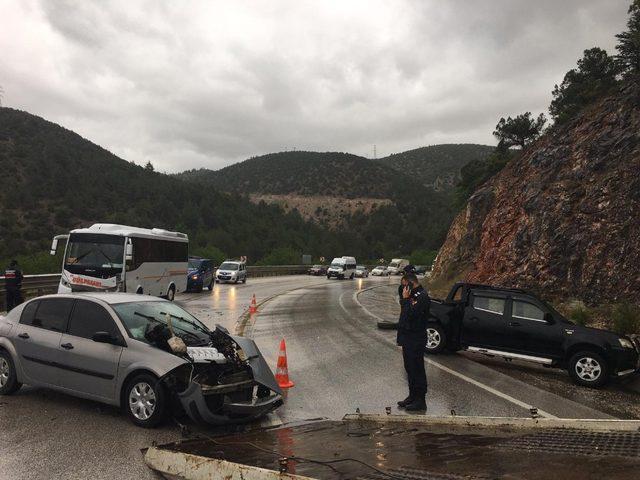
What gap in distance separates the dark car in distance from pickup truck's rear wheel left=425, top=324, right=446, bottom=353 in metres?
19.6

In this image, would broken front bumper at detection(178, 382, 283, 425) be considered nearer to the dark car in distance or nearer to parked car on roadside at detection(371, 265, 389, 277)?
the dark car in distance

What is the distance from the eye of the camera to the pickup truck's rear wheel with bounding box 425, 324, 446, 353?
1160 cm

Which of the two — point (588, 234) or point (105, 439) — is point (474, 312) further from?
point (588, 234)

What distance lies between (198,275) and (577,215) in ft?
64.3

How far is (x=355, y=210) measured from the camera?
147 metres

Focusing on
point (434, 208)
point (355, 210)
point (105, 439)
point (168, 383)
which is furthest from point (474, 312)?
point (355, 210)

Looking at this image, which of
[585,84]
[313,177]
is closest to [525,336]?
[585,84]

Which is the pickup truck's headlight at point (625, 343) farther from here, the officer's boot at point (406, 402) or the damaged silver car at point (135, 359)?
the damaged silver car at point (135, 359)

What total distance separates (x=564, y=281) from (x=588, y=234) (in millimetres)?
1953

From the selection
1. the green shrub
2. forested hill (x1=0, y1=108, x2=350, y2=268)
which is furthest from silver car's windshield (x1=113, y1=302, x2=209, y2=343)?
forested hill (x1=0, y1=108, x2=350, y2=268)

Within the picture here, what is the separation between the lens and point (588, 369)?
9352 mm

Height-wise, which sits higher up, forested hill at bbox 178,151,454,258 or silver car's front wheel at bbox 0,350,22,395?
forested hill at bbox 178,151,454,258

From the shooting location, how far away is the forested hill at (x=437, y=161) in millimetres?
153875

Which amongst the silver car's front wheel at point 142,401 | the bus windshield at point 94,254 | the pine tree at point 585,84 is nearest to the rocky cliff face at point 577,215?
the pine tree at point 585,84
